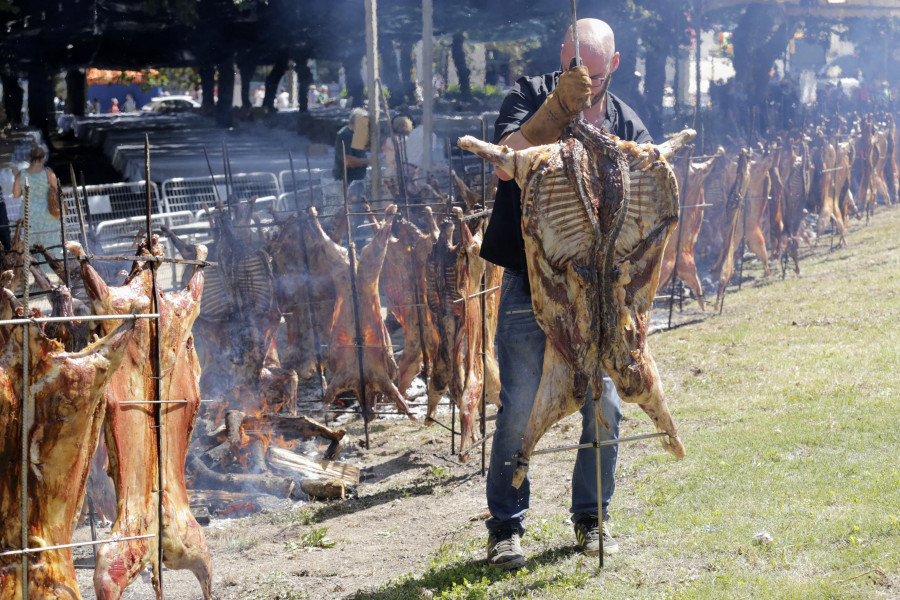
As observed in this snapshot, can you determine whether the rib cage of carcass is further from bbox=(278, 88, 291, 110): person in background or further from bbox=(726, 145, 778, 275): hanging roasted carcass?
bbox=(278, 88, 291, 110): person in background

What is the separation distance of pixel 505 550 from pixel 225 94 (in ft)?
80.3

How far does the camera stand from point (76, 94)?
34031 mm

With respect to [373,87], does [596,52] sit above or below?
below

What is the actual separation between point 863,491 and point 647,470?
124 cm

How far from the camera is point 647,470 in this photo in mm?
5418

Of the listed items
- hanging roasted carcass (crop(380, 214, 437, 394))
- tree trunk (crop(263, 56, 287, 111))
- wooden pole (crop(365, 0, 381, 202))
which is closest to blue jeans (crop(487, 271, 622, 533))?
hanging roasted carcass (crop(380, 214, 437, 394))

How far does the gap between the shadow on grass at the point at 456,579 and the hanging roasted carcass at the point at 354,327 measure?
8.35 feet

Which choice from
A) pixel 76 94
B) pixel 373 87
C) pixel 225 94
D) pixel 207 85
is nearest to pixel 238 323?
pixel 373 87

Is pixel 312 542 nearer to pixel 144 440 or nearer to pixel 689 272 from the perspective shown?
pixel 144 440

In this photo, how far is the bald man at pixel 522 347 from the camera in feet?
13.4

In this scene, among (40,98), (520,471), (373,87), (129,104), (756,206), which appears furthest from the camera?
(129,104)

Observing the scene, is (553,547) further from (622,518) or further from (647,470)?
(647,470)

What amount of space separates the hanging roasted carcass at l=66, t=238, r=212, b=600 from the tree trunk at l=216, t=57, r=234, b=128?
912 inches

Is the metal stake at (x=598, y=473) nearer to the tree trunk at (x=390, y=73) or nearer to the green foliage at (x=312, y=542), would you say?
the green foliage at (x=312, y=542)
